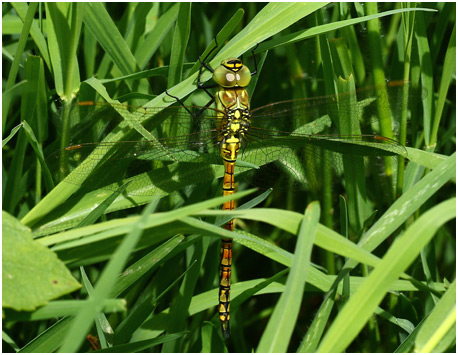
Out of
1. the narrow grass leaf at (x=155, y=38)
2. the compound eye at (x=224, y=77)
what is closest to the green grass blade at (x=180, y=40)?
the compound eye at (x=224, y=77)

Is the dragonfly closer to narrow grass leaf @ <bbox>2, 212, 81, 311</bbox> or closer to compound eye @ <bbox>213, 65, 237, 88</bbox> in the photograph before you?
compound eye @ <bbox>213, 65, 237, 88</bbox>

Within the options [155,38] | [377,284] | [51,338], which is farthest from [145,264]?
[155,38]

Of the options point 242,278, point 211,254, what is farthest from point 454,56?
point 242,278

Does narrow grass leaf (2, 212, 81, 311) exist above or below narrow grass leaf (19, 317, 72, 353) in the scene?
above

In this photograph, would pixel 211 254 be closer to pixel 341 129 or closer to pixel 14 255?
pixel 341 129

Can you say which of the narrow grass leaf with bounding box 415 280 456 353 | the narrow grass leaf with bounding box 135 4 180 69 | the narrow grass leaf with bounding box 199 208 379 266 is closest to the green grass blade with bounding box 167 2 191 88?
the narrow grass leaf with bounding box 135 4 180 69

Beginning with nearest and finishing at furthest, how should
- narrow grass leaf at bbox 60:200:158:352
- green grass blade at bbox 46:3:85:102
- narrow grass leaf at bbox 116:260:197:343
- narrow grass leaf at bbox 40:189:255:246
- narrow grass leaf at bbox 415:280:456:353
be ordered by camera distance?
narrow grass leaf at bbox 60:200:158:352, narrow grass leaf at bbox 40:189:255:246, narrow grass leaf at bbox 415:280:456:353, narrow grass leaf at bbox 116:260:197:343, green grass blade at bbox 46:3:85:102

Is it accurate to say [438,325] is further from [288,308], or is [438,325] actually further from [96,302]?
[96,302]

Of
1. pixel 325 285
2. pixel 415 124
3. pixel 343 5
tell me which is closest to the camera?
pixel 325 285
